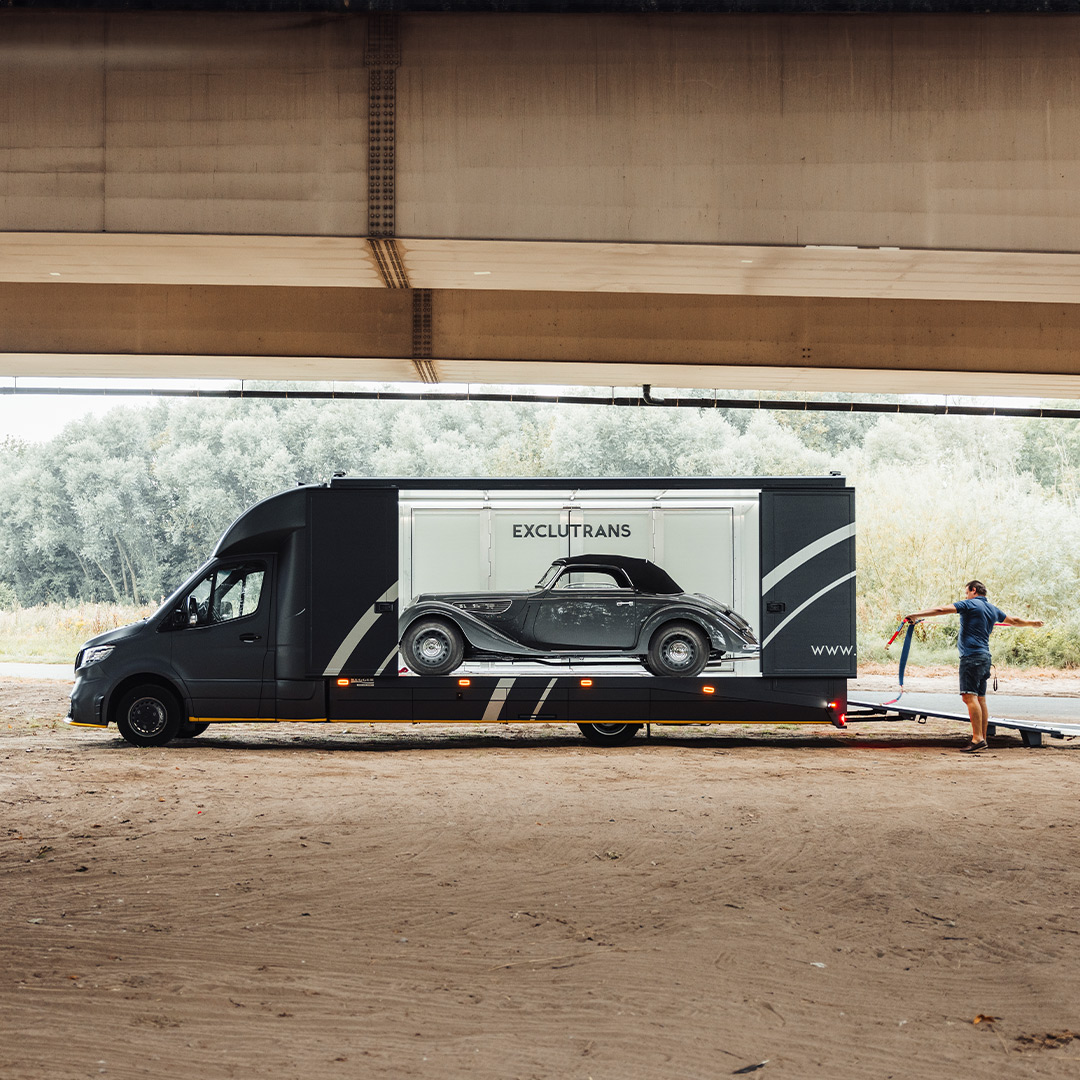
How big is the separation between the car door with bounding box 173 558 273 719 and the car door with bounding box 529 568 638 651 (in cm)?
326

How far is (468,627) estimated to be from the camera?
12516 mm

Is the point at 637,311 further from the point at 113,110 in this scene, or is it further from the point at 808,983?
the point at 808,983

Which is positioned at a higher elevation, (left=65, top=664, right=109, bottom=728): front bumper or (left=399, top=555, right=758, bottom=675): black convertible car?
(left=399, top=555, right=758, bottom=675): black convertible car

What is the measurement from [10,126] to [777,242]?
6.61 meters

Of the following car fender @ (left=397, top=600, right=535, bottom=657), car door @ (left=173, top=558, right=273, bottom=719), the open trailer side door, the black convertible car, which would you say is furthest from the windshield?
car door @ (left=173, top=558, right=273, bottom=719)

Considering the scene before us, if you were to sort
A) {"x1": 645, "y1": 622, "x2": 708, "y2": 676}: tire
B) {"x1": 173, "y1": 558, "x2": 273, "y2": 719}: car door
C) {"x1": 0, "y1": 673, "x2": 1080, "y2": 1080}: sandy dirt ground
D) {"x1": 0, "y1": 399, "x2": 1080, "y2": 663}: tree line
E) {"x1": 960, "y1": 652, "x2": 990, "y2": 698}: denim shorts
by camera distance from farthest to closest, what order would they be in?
{"x1": 0, "y1": 399, "x2": 1080, "y2": 663}: tree line
{"x1": 173, "y1": 558, "x2": 273, "y2": 719}: car door
{"x1": 645, "y1": 622, "x2": 708, "y2": 676}: tire
{"x1": 960, "y1": 652, "x2": 990, "y2": 698}: denim shorts
{"x1": 0, "y1": 673, "x2": 1080, "y2": 1080}: sandy dirt ground

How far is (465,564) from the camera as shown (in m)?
12.6

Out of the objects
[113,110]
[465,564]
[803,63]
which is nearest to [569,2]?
[803,63]

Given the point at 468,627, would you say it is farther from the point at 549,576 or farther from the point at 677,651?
the point at 677,651

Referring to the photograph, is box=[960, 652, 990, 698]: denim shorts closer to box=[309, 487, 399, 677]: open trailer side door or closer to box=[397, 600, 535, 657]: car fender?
box=[397, 600, 535, 657]: car fender

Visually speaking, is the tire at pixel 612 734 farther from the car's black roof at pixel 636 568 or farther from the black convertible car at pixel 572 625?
the car's black roof at pixel 636 568

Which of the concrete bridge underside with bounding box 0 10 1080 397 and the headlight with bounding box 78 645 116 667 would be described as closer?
the concrete bridge underside with bounding box 0 10 1080 397

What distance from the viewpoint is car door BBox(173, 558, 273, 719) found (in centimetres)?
1275

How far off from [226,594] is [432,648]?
8.59ft
